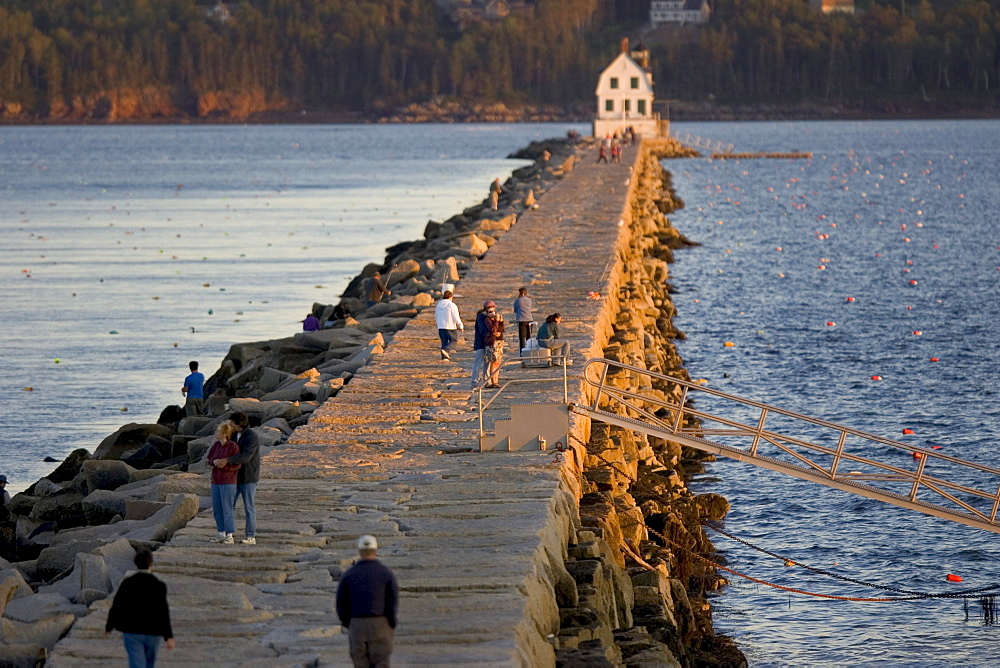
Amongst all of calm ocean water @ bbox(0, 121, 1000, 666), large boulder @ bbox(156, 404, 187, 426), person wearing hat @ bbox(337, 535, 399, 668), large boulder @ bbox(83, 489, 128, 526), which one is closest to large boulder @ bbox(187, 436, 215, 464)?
large boulder @ bbox(83, 489, 128, 526)

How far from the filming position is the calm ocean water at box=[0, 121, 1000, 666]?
18.1 metres

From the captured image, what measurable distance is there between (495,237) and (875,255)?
19903mm

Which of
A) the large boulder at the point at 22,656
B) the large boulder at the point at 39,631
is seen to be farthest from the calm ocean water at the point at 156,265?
the large boulder at the point at 22,656

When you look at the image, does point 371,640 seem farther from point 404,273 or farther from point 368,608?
point 404,273

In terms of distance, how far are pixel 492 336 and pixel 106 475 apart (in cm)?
442

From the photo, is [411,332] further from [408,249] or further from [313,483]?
[408,249]

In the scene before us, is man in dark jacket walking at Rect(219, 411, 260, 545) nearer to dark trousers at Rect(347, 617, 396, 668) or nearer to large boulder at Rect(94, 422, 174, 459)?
dark trousers at Rect(347, 617, 396, 668)

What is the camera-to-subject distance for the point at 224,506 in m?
12.2

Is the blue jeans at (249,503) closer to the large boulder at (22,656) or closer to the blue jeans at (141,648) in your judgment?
the large boulder at (22,656)

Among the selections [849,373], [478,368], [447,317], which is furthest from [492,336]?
[849,373]

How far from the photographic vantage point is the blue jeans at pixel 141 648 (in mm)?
9539

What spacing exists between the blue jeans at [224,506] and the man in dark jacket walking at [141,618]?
2531 millimetres

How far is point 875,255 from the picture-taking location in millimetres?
52250

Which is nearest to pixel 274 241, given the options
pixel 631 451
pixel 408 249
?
pixel 408 249
